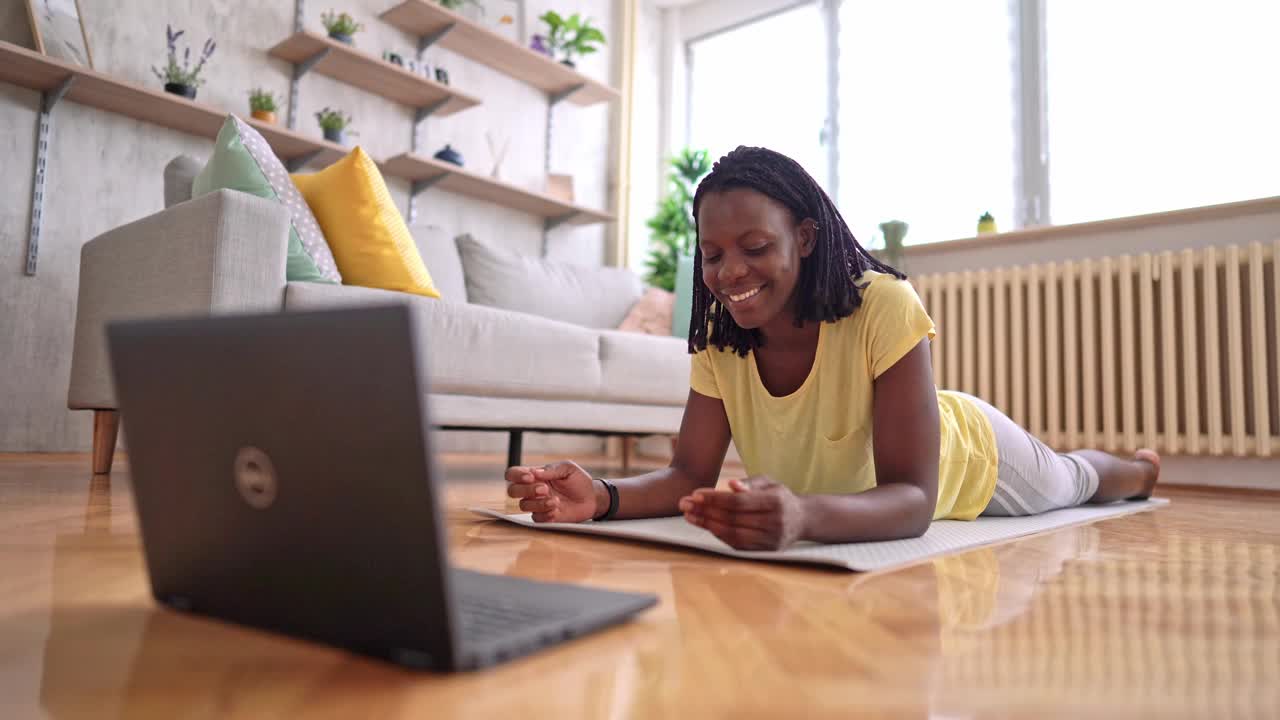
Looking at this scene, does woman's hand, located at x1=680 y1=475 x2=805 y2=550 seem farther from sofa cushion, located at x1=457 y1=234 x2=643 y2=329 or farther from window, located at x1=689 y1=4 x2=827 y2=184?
window, located at x1=689 y1=4 x2=827 y2=184

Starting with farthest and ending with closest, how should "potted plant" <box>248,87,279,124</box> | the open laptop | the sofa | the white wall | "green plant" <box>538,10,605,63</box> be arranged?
"green plant" <box>538,10,605,63</box> → "potted plant" <box>248,87,279,124</box> → the white wall → the sofa → the open laptop

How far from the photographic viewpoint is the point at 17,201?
273cm

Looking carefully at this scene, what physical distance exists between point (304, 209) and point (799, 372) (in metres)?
1.54

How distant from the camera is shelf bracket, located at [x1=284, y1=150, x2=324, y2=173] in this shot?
3.26 meters

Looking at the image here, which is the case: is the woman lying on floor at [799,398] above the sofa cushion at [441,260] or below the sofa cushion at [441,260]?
below

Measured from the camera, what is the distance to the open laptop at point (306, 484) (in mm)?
453

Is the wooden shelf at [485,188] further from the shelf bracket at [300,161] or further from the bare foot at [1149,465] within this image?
the bare foot at [1149,465]

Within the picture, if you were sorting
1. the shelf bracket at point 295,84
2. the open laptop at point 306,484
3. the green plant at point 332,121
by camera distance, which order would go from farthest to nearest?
the shelf bracket at point 295,84
the green plant at point 332,121
the open laptop at point 306,484

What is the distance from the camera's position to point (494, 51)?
3947mm

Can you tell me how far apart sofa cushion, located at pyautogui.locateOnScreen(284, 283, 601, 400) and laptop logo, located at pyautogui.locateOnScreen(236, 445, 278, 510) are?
1.51 metres

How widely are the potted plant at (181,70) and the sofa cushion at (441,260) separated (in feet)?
2.84

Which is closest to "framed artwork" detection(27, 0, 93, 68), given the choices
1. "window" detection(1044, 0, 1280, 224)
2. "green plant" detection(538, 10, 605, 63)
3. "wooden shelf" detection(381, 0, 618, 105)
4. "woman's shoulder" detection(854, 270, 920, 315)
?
"wooden shelf" detection(381, 0, 618, 105)

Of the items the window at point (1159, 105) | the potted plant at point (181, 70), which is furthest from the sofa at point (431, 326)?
the window at point (1159, 105)

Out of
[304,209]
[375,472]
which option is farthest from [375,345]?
[304,209]
